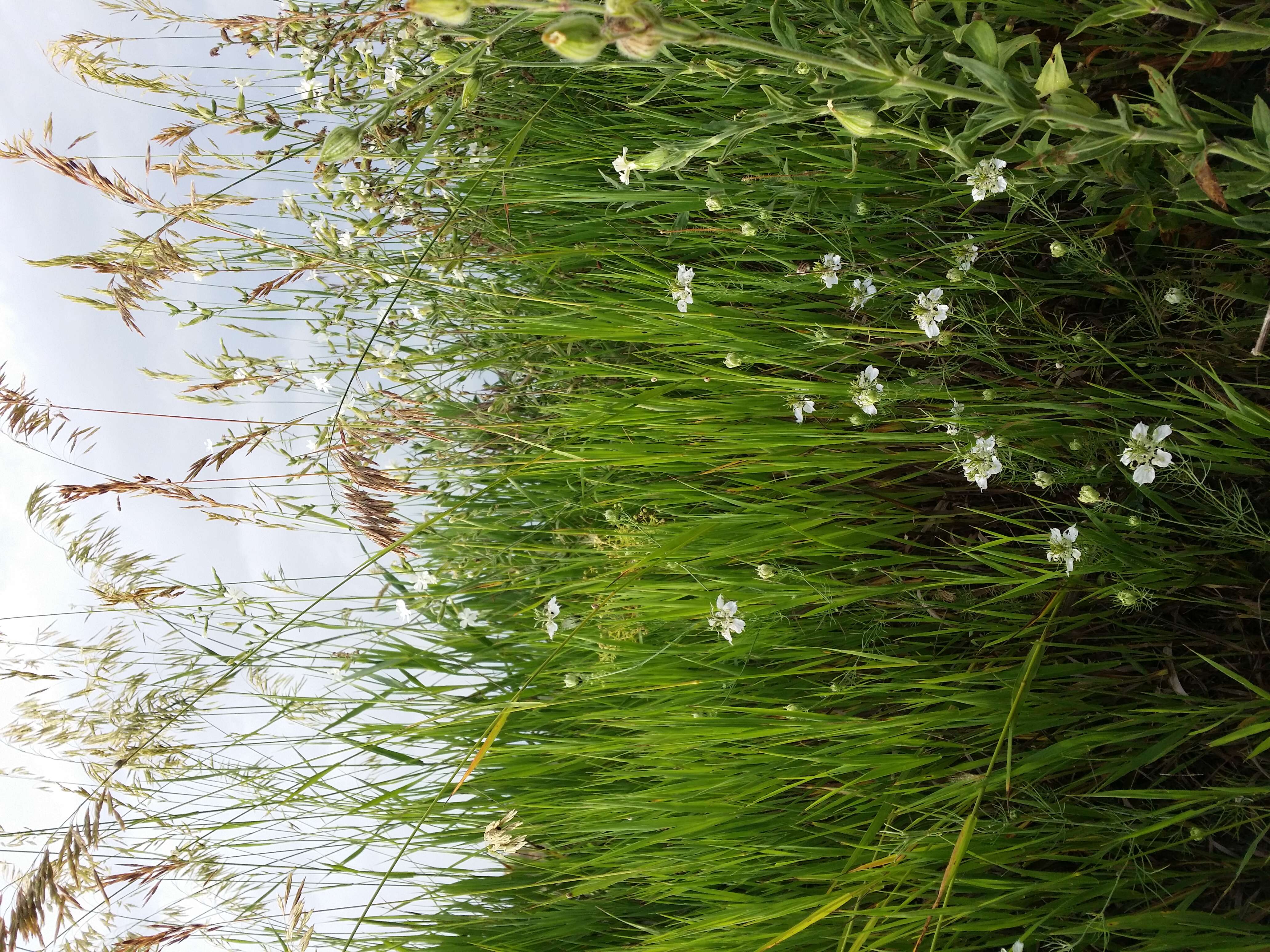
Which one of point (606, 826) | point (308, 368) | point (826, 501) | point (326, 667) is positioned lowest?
point (606, 826)

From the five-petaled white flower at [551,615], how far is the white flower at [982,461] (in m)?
1.10

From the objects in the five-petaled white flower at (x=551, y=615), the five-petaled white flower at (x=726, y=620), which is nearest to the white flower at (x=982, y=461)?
the five-petaled white flower at (x=726, y=620)

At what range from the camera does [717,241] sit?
7.04 ft

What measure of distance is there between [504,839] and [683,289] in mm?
1433

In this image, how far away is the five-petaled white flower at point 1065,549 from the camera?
155 cm

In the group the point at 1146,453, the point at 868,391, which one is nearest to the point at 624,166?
the point at 868,391

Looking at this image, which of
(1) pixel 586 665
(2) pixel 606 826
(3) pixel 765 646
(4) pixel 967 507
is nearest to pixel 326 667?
(1) pixel 586 665

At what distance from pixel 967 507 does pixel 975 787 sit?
0.73m

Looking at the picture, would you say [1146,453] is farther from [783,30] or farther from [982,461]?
[783,30]

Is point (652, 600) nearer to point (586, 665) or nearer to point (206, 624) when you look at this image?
point (586, 665)

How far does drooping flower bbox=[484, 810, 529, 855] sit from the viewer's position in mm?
1797

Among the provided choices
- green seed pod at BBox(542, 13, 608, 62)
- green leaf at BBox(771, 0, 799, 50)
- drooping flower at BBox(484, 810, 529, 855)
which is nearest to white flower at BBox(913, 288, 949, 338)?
green leaf at BBox(771, 0, 799, 50)

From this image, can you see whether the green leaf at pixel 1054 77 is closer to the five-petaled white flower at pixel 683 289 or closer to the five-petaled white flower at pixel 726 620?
the five-petaled white flower at pixel 683 289

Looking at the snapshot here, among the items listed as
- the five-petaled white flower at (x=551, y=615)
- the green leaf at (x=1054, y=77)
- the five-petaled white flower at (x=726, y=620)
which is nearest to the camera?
the green leaf at (x=1054, y=77)
